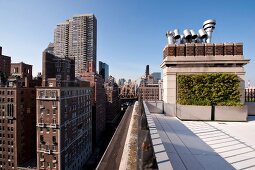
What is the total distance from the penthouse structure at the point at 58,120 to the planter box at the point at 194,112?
105 feet

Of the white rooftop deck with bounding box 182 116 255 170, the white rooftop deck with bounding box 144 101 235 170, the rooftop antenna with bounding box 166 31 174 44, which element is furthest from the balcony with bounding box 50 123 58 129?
the white rooftop deck with bounding box 144 101 235 170

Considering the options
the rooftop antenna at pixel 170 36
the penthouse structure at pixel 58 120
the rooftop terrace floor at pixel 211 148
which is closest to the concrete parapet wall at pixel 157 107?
the rooftop terrace floor at pixel 211 148

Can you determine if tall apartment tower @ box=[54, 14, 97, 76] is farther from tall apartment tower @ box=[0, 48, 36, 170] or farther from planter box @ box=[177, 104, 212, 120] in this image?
planter box @ box=[177, 104, 212, 120]

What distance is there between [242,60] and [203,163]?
26.5 ft

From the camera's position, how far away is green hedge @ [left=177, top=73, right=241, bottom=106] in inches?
408

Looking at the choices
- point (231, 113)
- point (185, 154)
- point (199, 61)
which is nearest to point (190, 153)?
point (185, 154)

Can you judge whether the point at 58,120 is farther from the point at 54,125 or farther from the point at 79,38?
the point at 79,38

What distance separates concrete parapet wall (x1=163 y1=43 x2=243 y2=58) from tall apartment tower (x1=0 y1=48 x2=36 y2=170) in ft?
137

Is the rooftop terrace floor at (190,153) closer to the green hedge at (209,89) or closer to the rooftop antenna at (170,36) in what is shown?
the green hedge at (209,89)

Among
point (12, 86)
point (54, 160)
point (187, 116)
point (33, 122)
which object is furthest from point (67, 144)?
point (187, 116)

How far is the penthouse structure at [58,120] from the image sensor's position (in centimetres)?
3819

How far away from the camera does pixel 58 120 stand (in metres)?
37.9

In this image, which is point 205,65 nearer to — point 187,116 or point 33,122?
point 187,116

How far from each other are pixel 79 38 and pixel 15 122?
415 feet
